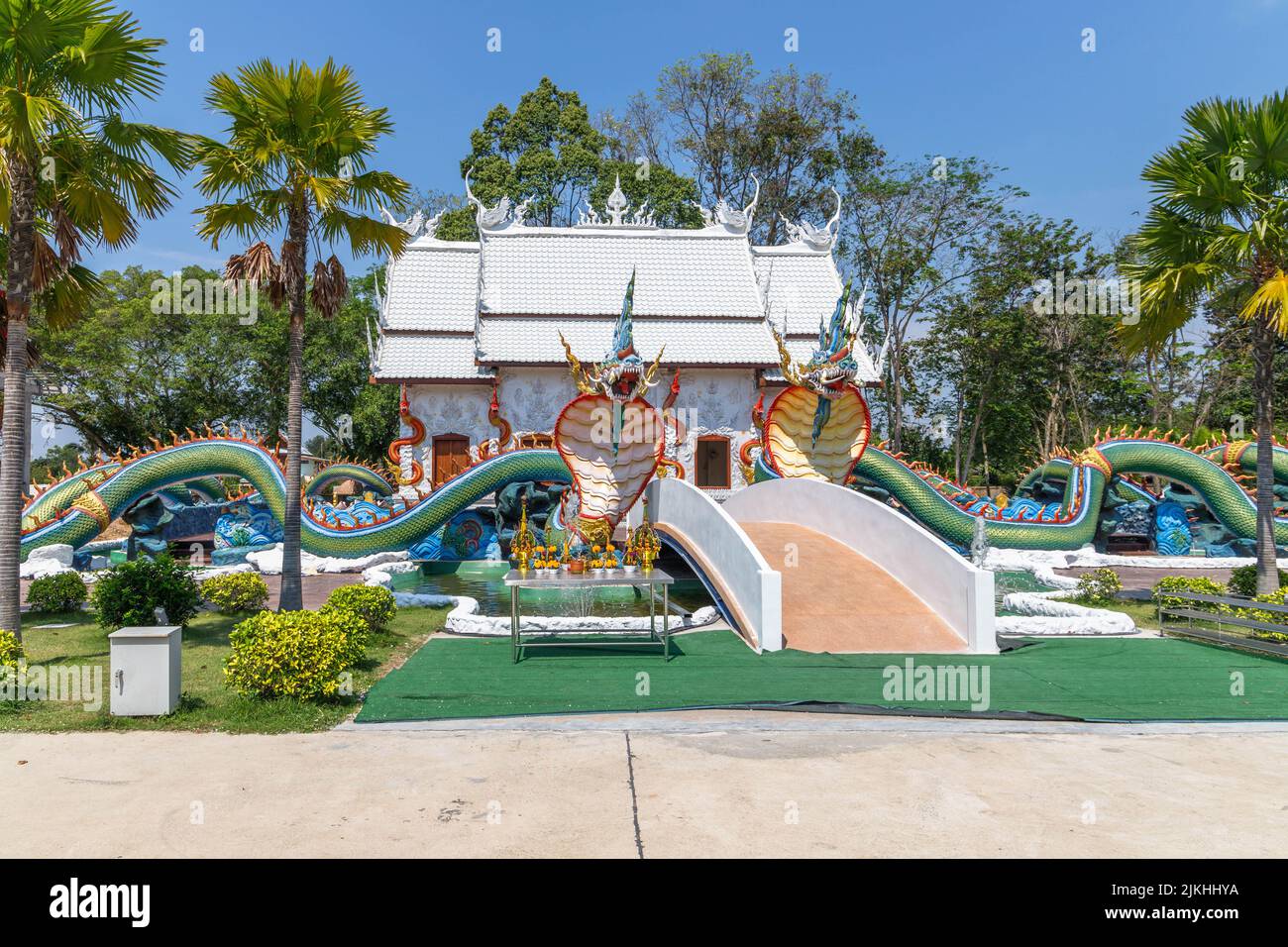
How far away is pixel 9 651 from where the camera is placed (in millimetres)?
7875

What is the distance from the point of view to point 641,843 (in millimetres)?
4508

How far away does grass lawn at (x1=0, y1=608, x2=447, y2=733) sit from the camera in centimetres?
695

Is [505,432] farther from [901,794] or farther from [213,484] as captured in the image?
[901,794]

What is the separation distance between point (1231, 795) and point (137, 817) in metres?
6.84

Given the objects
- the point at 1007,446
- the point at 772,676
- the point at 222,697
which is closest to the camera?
the point at 222,697

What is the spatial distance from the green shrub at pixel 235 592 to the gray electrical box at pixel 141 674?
547 cm

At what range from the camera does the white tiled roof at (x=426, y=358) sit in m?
25.6

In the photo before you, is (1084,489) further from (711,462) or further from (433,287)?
(433,287)

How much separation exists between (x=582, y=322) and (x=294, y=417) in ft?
55.7

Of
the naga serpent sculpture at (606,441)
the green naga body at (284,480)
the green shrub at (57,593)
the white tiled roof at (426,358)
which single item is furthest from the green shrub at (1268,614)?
the white tiled roof at (426,358)

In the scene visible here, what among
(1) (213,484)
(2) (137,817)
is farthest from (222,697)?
(1) (213,484)

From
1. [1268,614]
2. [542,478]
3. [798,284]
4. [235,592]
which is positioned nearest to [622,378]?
[542,478]

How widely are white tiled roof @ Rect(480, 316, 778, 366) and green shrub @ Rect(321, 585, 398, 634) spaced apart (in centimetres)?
1503

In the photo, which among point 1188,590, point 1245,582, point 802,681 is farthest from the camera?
point 1245,582
